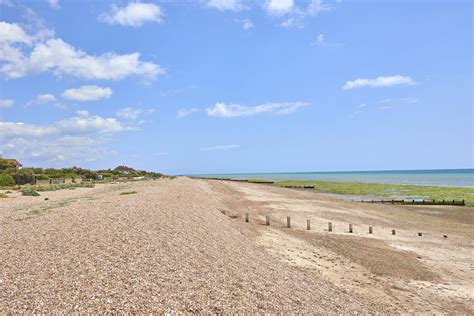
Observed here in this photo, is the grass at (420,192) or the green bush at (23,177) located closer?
the grass at (420,192)

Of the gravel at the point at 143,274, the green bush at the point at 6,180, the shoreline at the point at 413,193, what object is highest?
the green bush at the point at 6,180

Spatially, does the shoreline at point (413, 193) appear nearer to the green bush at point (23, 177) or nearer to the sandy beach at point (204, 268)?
the sandy beach at point (204, 268)

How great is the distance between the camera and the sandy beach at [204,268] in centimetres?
721

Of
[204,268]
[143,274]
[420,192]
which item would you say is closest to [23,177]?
[143,274]

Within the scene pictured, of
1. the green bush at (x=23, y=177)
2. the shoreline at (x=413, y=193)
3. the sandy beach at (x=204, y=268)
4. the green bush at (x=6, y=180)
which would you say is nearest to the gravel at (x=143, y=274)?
the sandy beach at (x=204, y=268)

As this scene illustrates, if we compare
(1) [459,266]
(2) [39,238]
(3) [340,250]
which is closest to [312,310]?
(3) [340,250]

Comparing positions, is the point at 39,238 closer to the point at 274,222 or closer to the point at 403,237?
the point at 274,222

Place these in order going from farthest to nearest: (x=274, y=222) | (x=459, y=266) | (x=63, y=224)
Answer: (x=274, y=222) < (x=459, y=266) < (x=63, y=224)

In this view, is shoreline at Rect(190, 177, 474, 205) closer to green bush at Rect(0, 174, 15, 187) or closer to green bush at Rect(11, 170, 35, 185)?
green bush at Rect(0, 174, 15, 187)

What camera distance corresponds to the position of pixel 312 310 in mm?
7918

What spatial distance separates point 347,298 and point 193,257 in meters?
5.14

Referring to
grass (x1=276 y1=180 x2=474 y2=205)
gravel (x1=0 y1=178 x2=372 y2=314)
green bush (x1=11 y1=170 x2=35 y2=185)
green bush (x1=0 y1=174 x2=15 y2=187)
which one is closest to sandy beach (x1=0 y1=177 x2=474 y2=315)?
gravel (x1=0 y1=178 x2=372 y2=314)

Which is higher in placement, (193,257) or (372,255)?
(193,257)

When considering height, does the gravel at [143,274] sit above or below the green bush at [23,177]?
below
